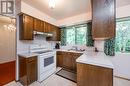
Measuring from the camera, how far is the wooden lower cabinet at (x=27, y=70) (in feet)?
7.63

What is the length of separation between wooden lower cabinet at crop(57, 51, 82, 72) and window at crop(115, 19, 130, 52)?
5.39ft

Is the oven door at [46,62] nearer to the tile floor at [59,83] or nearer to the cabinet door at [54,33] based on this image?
the tile floor at [59,83]

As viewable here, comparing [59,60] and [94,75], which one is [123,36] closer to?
[94,75]

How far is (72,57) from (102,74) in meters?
2.28

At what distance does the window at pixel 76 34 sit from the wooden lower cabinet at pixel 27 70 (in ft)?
7.91

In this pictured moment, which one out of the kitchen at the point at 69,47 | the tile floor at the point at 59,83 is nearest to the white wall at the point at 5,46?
the kitchen at the point at 69,47

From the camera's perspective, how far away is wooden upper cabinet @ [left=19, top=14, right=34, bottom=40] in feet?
8.39

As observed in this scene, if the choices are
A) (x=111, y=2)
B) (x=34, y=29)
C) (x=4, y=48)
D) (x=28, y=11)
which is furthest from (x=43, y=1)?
(x=4, y=48)

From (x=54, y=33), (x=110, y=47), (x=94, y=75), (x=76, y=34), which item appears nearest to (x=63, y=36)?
(x=54, y=33)

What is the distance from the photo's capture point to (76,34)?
171 inches

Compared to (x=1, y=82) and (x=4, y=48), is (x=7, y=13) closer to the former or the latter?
(x=4, y=48)

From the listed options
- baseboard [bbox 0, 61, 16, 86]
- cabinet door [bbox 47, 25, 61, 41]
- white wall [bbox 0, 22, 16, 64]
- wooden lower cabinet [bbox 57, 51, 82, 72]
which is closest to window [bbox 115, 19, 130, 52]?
wooden lower cabinet [bbox 57, 51, 82, 72]

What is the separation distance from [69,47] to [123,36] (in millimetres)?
2498

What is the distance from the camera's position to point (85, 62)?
1.59 meters
